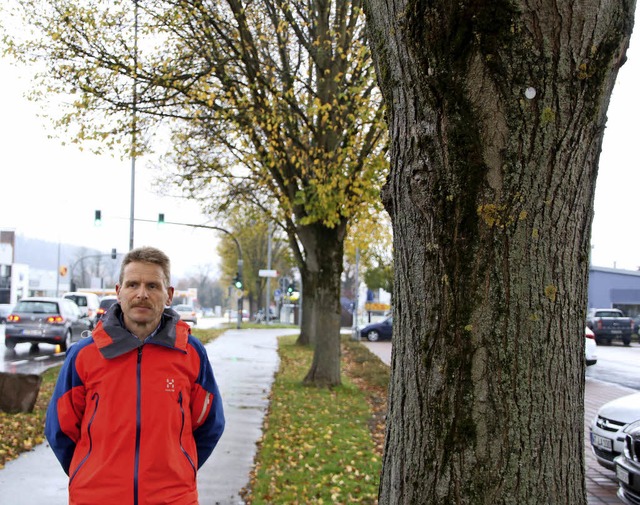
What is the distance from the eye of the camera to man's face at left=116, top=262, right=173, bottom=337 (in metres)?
2.81

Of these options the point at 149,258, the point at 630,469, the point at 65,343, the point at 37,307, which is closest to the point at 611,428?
the point at 630,469

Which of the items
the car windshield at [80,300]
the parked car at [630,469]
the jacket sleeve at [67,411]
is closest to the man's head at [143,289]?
the jacket sleeve at [67,411]

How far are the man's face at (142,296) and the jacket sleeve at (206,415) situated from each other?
229 mm

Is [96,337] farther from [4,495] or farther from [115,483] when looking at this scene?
[4,495]

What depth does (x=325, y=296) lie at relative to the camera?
41.2 ft

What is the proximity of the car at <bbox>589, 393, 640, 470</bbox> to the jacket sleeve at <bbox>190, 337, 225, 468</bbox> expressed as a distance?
4736 mm

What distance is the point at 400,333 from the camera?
2.52 m

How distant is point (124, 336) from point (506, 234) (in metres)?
1.61

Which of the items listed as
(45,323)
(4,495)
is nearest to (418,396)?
(4,495)

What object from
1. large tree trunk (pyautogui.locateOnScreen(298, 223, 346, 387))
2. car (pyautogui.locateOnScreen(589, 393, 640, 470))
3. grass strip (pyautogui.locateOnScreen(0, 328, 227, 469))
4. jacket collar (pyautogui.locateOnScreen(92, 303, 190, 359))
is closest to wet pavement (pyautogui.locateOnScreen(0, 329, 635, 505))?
grass strip (pyautogui.locateOnScreen(0, 328, 227, 469))

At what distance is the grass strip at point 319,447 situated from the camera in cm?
553

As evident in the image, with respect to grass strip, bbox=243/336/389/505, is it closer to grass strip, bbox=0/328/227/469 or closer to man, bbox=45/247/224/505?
grass strip, bbox=0/328/227/469

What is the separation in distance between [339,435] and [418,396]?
18.8 feet

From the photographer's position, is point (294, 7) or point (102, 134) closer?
point (102, 134)
